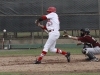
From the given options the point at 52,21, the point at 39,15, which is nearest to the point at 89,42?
the point at 52,21

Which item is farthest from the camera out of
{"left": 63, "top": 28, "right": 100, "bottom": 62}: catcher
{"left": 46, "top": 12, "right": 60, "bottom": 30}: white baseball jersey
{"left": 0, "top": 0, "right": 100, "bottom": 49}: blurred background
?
{"left": 0, "top": 0, "right": 100, "bottom": 49}: blurred background

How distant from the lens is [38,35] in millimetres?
17453

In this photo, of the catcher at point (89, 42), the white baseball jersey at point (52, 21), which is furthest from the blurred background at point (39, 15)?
the white baseball jersey at point (52, 21)

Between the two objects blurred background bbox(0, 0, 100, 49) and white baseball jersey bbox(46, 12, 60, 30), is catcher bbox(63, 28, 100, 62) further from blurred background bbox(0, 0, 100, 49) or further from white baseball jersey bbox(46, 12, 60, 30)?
blurred background bbox(0, 0, 100, 49)

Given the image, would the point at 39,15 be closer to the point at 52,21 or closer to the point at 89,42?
the point at 89,42

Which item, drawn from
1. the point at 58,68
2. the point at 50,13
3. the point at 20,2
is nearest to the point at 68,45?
the point at 20,2

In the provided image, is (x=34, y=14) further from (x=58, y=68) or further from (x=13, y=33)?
(x=58, y=68)

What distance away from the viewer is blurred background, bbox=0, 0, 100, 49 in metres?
17.0

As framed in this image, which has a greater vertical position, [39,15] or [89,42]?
[39,15]

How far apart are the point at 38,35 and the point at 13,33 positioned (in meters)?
1.47

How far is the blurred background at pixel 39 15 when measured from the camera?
1703cm

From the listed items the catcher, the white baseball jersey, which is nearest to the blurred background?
the catcher

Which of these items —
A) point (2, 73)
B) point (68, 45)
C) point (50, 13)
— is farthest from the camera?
point (68, 45)

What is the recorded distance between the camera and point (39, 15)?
16984 millimetres
